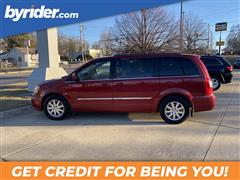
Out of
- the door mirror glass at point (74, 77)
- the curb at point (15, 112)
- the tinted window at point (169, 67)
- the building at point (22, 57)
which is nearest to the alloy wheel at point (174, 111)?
the tinted window at point (169, 67)

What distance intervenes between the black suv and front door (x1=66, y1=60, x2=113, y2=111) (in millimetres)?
7213

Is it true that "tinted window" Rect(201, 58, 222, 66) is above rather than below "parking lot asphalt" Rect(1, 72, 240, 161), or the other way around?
above

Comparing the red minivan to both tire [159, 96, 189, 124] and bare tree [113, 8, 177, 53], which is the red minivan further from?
bare tree [113, 8, 177, 53]

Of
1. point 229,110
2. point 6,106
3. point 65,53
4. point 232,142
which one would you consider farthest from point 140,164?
point 65,53

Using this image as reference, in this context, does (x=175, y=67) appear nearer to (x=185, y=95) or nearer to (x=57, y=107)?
(x=185, y=95)

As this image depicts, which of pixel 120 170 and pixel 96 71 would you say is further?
pixel 96 71

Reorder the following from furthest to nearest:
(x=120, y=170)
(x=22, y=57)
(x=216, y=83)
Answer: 1. (x=22, y=57)
2. (x=216, y=83)
3. (x=120, y=170)

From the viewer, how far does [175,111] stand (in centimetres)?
599

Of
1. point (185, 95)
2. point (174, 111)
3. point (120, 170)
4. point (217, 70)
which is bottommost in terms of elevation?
point (120, 170)

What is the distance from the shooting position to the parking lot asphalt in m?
4.19

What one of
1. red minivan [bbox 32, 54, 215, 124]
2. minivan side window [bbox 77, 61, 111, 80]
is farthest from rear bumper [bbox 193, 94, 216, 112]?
minivan side window [bbox 77, 61, 111, 80]

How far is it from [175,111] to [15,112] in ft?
15.5

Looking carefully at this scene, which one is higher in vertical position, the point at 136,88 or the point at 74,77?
the point at 74,77

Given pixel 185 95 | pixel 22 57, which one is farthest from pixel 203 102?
pixel 22 57
